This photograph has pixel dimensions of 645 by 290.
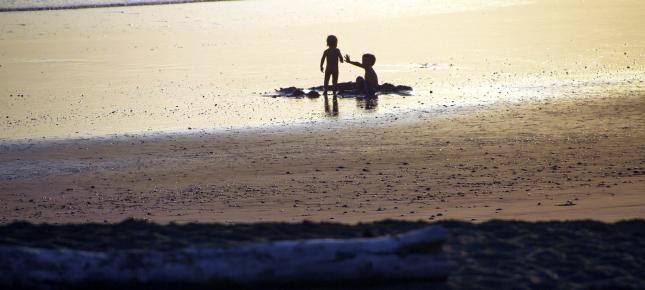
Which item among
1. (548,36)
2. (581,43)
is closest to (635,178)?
(581,43)

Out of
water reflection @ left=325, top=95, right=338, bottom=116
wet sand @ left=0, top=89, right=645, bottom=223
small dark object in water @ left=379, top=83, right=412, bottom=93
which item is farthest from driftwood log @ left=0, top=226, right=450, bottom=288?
small dark object in water @ left=379, top=83, right=412, bottom=93

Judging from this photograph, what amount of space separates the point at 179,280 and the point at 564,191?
223 inches

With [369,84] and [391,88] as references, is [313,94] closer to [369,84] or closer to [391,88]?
[369,84]

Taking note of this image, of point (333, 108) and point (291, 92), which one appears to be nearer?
point (333, 108)

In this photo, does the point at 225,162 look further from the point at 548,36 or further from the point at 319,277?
the point at 548,36

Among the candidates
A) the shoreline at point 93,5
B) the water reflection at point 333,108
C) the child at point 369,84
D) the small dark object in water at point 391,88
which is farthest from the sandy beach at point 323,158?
the shoreline at point 93,5

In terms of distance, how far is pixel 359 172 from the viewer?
1272 centimetres

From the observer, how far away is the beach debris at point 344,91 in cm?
1884

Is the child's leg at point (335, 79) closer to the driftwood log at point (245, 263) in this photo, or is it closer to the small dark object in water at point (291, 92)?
A: the small dark object in water at point (291, 92)

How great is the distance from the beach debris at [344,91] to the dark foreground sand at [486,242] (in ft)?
33.0

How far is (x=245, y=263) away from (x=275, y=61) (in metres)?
16.6

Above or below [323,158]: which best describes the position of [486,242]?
below

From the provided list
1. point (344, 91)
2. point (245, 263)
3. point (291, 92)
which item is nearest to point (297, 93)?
point (291, 92)

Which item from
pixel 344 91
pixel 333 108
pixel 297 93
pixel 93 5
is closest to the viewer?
pixel 333 108
